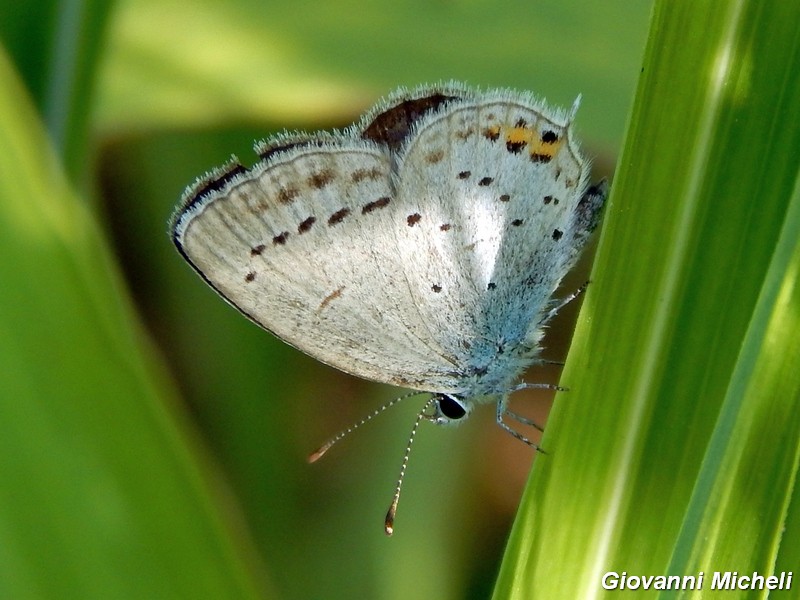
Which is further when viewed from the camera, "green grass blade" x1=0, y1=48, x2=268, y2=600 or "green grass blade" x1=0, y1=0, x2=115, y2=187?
"green grass blade" x1=0, y1=0, x2=115, y2=187

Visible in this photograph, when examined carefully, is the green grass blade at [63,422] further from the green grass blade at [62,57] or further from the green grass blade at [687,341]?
the green grass blade at [62,57]

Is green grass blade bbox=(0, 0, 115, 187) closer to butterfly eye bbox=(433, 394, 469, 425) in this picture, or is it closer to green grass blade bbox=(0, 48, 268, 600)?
green grass blade bbox=(0, 48, 268, 600)

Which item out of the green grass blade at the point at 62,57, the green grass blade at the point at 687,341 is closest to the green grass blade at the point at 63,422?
the green grass blade at the point at 687,341

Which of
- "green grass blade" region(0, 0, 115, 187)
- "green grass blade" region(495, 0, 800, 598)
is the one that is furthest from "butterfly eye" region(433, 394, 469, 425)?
"green grass blade" region(0, 0, 115, 187)

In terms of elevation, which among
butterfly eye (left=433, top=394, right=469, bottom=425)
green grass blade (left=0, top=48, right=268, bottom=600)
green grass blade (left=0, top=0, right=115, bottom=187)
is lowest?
green grass blade (left=0, top=48, right=268, bottom=600)

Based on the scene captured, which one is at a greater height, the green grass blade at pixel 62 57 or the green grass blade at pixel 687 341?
the green grass blade at pixel 62 57

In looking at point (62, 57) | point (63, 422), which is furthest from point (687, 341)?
point (62, 57)
